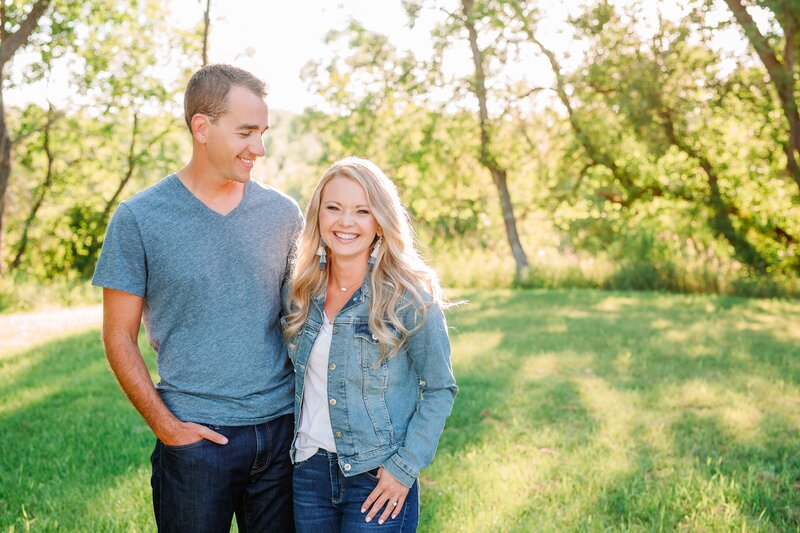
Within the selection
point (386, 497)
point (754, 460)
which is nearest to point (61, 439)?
point (386, 497)

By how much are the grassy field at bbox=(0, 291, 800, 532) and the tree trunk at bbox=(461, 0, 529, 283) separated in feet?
30.0

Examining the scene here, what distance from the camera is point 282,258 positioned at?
265 centimetres

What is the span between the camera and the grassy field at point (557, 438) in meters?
3.95

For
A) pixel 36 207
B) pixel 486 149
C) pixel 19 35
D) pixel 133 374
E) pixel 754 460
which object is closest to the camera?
pixel 133 374

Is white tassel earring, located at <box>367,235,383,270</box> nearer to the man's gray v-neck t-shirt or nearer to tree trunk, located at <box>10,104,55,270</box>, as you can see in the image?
the man's gray v-neck t-shirt

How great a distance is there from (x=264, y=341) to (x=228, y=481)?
0.50 meters

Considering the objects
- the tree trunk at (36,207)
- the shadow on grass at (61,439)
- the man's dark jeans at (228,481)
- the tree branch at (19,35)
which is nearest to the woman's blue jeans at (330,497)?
the man's dark jeans at (228,481)

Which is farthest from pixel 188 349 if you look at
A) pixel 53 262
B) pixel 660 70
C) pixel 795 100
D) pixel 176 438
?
pixel 53 262

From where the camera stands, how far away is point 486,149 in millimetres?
18516

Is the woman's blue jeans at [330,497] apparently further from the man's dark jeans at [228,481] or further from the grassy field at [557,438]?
the grassy field at [557,438]

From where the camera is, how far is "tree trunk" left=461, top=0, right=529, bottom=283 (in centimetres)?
1769

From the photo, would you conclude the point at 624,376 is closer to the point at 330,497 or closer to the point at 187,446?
the point at 330,497

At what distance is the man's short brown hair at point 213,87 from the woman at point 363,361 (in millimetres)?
448

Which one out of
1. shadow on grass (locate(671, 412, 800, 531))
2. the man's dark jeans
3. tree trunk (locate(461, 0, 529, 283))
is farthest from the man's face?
tree trunk (locate(461, 0, 529, 283))
